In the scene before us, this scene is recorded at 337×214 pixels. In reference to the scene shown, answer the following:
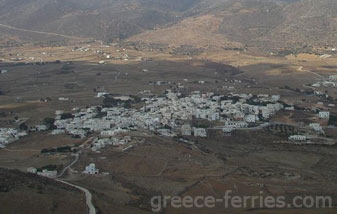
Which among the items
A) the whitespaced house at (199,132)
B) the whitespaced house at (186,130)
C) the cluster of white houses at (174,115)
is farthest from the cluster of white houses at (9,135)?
the whitespaced house at (199,132)

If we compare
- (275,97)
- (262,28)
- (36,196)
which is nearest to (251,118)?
(275,97)

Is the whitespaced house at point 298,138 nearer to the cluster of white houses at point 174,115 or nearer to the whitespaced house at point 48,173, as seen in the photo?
the cluster of white houses at point 174,115

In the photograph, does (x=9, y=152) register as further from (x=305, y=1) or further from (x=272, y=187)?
(x=305, y=1)

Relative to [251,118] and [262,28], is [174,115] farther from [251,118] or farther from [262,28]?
[262,28]

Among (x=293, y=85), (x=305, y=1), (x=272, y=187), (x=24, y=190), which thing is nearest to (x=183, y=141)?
(x=272, y=187)

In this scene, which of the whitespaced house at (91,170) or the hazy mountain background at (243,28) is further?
the hazy mountain background at (243,28)

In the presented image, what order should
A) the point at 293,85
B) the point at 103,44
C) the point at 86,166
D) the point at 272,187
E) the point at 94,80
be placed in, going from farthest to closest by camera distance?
the point at 103,44
the point at 94,80
the point at 293,85
the point at 86,166
the point at 272,187
